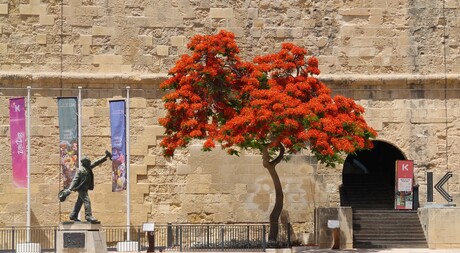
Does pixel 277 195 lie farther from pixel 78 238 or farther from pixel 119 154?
pixel 78 238

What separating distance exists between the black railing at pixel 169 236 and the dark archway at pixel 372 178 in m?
3.36

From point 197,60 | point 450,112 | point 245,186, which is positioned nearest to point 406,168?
point 450,112

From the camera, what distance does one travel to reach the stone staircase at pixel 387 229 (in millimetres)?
32719

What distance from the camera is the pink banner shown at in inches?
1312

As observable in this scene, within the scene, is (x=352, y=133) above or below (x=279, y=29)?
below

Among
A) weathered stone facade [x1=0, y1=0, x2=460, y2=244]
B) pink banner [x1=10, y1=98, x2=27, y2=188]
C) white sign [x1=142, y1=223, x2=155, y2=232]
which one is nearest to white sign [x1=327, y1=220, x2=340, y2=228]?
weathered stone facade [x1=0, y1=0, x2=460, y2=244]

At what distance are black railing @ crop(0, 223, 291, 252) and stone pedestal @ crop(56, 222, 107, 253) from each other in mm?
4274

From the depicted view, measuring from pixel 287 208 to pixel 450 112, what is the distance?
5768mm

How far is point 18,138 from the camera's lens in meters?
33.3

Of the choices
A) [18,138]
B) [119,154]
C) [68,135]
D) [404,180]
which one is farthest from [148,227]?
[404,180]

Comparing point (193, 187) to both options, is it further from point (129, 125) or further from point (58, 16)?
point (58, 16)

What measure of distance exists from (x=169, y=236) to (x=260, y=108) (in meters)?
5.03

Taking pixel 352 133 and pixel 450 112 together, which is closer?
pixel 352 133

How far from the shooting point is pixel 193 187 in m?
34.8
